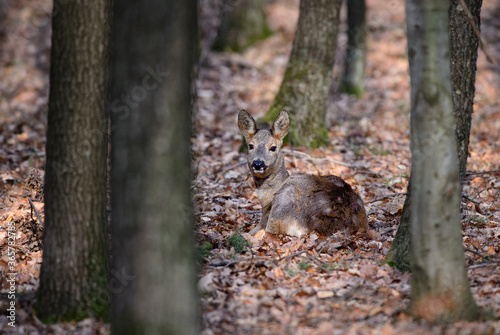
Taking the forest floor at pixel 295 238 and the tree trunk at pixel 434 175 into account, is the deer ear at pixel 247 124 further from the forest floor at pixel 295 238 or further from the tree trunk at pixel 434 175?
the tree trunk at pixel 434 175

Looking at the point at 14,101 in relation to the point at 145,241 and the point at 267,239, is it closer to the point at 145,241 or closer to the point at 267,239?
the point at 267,239

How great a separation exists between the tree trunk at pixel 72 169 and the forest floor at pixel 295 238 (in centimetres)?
25

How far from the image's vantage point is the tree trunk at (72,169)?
15.3ft

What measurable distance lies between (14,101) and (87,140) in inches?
438

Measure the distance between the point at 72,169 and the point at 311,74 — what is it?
633 cm

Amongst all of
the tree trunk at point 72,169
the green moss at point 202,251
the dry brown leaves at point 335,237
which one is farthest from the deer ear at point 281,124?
the tree trunk at point 72,169

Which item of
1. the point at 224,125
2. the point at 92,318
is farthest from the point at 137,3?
the point at 224,125

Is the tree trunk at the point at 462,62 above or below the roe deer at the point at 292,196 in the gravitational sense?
above

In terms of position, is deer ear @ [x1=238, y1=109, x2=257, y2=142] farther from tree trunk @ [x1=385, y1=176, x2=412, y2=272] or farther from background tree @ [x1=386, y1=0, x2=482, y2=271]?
tree trunk @ [x1=385, y1=176, x2=412, y2=272]

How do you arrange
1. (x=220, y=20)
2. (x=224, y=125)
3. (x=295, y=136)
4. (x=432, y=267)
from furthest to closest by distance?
1. (x=220, y=20)
2. (x=224, y=125)
3. (x=295, y=136)
4. (x=432, y=267)

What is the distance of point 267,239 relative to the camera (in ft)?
21.3

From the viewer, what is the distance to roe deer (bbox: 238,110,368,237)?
662cm

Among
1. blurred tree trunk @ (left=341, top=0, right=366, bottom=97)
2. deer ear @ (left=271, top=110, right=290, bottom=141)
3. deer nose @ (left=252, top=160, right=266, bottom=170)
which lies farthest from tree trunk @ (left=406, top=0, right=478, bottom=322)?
blurred tree trunk @ (left=341, top=0, right=366, bottom=97)

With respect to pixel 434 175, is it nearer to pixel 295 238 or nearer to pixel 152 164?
pixel 152 164
